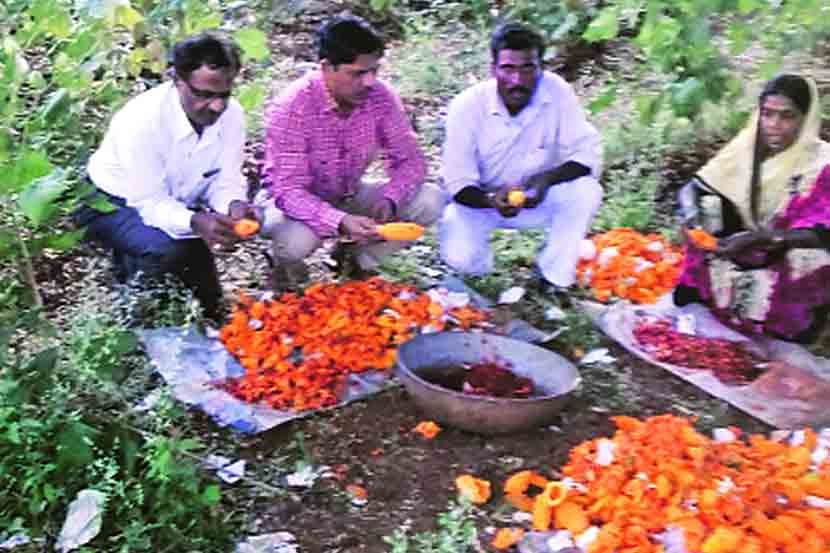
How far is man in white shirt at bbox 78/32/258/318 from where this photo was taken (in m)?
4.24

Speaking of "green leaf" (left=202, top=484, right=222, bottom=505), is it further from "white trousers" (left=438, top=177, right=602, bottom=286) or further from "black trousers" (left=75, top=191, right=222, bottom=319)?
"white trousers" (left=438, top=177, right=602, bottom=286)

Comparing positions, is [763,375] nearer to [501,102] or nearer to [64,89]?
[501,102]

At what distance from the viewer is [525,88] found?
4.79 meters

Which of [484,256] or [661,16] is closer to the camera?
[484,256]

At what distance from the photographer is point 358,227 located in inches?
176

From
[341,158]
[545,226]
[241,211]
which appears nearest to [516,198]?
[545,226]

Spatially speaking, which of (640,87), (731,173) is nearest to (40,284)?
(731,173)

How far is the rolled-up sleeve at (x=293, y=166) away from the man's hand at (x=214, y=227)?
40 cm

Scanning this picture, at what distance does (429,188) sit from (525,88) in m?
0.65

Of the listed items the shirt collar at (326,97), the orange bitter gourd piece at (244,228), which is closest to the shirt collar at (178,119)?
the orange bitter gourd piece at (244,228)

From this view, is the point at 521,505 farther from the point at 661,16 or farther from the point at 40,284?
the point at 661,16

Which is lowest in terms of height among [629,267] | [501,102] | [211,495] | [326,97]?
[629,267]

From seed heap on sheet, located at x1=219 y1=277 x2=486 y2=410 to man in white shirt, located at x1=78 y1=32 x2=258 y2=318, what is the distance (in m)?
0.36

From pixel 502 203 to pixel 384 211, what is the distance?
0.53 m
